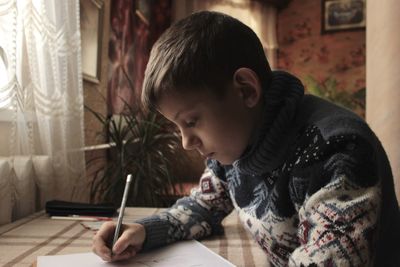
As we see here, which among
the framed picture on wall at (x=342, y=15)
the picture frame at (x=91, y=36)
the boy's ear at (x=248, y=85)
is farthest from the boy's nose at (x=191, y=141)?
the framed picture on wall at (x=342, y=15)

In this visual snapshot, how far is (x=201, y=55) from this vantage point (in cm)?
63

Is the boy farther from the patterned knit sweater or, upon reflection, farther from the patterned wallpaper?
the patterned wallpaper

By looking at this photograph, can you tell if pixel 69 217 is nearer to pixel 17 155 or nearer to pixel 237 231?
pixel 17 155

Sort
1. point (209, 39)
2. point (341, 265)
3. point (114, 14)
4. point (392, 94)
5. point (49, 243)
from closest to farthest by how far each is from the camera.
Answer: point (341, 265)
point (209, 39)
point (49, 243)
point (392, 94)
point (114, 14)

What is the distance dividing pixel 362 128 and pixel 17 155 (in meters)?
0.94

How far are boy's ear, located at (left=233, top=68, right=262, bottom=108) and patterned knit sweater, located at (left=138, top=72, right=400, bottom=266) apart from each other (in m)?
0.02

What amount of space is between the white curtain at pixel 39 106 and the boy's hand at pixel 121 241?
41 cm

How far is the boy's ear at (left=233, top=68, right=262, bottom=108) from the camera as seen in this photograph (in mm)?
648

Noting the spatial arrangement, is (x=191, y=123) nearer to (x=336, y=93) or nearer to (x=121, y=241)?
(x=121, y=241)

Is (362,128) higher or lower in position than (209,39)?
lower

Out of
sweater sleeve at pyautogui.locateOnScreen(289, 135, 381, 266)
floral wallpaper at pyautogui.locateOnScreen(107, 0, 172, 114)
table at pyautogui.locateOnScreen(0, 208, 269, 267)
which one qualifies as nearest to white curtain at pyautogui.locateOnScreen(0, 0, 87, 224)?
table at pyautogui.locateOnScreen(0, 208, 269, 267)

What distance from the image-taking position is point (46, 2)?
1.30m

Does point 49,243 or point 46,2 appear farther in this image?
point 46,2

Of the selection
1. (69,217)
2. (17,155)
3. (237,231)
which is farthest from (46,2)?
(237,231)
